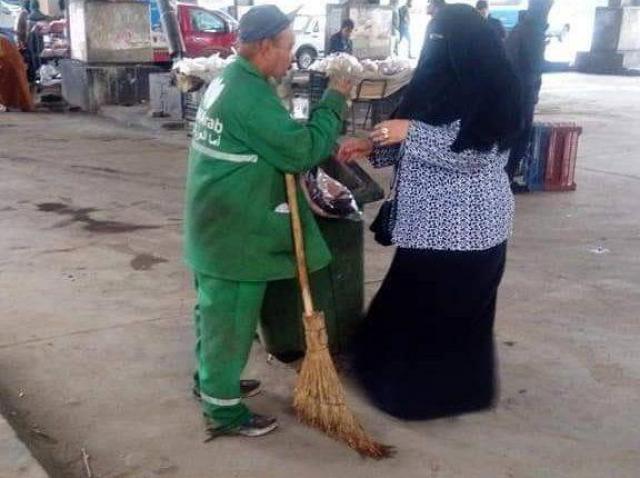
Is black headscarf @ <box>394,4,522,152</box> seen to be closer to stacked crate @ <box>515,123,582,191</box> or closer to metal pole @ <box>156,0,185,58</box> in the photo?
stacked crate @ <box>515,123,582,191</box>

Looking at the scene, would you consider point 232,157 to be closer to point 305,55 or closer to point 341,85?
point 341,85

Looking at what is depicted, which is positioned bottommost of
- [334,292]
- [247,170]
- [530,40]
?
[334,292]

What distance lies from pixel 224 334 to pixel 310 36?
22585mm

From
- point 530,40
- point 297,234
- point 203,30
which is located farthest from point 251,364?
point 203,30

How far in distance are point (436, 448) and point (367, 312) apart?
0.73 m

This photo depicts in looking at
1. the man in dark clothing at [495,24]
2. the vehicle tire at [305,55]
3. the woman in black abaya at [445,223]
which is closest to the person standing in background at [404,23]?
the vehicle tire at [305,55]

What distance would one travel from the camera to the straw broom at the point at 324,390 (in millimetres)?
3367

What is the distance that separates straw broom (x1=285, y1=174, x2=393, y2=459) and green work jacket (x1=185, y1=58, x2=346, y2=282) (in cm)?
14

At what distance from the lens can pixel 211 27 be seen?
19.9 metres

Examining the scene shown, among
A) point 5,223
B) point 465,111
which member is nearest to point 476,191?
point 465,111

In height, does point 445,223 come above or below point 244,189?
below

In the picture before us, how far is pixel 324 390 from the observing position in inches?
134

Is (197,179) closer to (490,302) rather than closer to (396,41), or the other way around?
(490,302)

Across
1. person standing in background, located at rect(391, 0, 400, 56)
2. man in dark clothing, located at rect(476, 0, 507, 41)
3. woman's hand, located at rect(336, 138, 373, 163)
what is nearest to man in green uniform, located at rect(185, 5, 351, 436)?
woman's hand, located at rect(336, 138, 373, 163)
